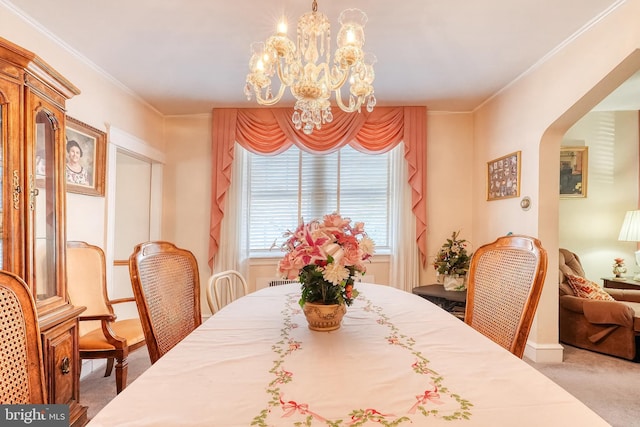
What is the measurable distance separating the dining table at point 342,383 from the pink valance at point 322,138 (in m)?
2.38

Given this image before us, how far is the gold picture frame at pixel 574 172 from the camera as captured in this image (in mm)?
3721

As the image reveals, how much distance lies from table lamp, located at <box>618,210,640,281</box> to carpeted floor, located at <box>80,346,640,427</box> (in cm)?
145

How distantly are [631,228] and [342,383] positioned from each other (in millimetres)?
4199

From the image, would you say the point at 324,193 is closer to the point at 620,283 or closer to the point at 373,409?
the point at 373,409

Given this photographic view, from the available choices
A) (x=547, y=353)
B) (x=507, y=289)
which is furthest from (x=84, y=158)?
(x=547, y=353)

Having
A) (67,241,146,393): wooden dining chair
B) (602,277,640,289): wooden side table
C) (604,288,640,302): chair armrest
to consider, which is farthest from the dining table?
(602,277,640,289): wooden side table

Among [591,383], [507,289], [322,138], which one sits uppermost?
[322,138]

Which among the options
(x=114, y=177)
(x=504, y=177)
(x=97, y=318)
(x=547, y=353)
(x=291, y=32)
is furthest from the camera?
(x=504, y=177)

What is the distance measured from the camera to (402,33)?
6.97 feet

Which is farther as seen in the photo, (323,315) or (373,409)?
(323,315)

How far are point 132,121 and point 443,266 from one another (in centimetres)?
343

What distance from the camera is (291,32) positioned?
214cm

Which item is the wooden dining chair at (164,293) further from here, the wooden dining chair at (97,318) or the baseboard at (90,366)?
the baseboard at (90,366)

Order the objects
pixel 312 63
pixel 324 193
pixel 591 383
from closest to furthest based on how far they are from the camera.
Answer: pixel 312 63 → pixel 591 383 → pixel 324 193
